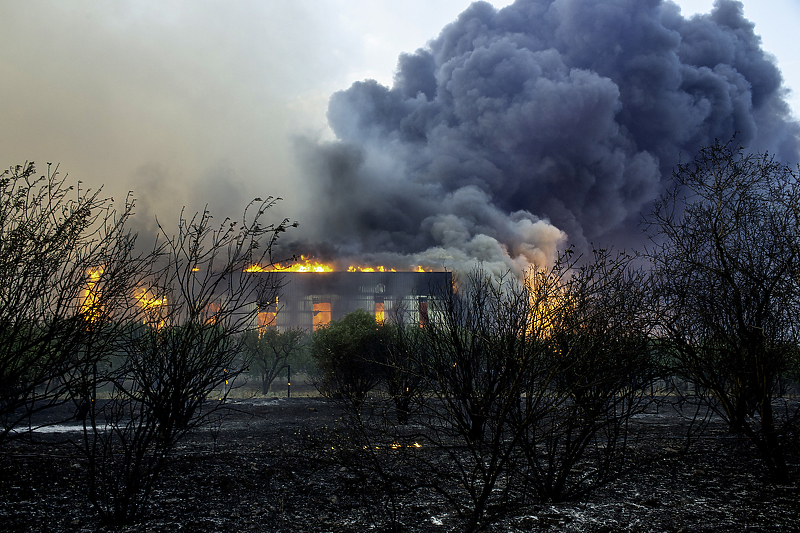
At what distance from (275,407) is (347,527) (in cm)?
1706

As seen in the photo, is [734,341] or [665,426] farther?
[665,426]

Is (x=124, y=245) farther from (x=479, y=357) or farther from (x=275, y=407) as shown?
(x=275, y=407)

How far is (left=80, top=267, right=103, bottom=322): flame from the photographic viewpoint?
17.8 ft

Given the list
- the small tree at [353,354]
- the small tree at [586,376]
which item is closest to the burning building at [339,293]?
the small tree at [353,354]

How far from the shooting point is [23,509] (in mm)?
6637

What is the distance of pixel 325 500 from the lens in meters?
7.69

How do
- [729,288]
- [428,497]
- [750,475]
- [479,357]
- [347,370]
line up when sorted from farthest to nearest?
1. [347,370]
2. [479,357]
3. [729,288]
4. [750,475]
5. [428,497]

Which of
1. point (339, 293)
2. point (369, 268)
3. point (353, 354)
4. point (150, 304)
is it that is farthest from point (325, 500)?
point (369, 268)

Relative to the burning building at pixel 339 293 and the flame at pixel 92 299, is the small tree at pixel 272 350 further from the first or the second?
the flame at pixel 92 299

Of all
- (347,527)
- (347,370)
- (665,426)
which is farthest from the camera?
(347,370)

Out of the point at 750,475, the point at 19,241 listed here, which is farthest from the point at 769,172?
the point at 19,241

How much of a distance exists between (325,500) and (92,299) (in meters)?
4.29

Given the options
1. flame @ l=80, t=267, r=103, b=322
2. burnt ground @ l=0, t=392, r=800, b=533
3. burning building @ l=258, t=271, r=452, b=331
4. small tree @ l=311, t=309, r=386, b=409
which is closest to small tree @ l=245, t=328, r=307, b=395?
small tree @ l=311, t=309, r=386, b=409

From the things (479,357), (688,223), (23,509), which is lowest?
(23,509)
